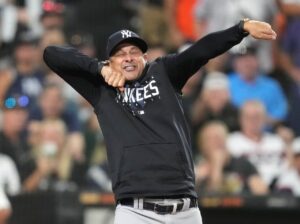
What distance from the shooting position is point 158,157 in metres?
4.97

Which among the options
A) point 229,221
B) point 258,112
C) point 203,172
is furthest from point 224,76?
point 229,221

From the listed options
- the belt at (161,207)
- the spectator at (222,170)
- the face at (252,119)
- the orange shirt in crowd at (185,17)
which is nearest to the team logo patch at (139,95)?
the belt at (161,207)

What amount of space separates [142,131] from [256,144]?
12.3ft

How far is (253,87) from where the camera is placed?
9398mm

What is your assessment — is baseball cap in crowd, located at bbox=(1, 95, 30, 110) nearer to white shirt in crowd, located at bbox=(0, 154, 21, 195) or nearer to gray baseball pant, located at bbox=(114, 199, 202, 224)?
white shirt in crowd, located at bbox=(0, 154, 21, 195)

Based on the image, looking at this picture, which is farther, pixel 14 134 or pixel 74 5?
pixel 74 5

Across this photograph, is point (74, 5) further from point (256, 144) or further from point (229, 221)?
point (229, 221)

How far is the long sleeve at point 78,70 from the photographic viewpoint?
5.29 metres

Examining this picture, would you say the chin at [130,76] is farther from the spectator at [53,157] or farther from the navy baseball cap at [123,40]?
the spectator at [53,157]

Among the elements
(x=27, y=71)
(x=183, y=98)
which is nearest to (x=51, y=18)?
(x=27, y=71)

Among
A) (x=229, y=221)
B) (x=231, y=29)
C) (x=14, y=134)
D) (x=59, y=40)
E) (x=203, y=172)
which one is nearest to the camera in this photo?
(x=231, y=29)

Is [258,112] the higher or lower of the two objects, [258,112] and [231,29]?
the lower

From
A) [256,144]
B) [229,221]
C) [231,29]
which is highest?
[231,29]

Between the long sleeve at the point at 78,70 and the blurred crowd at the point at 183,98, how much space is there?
1.72 meters
